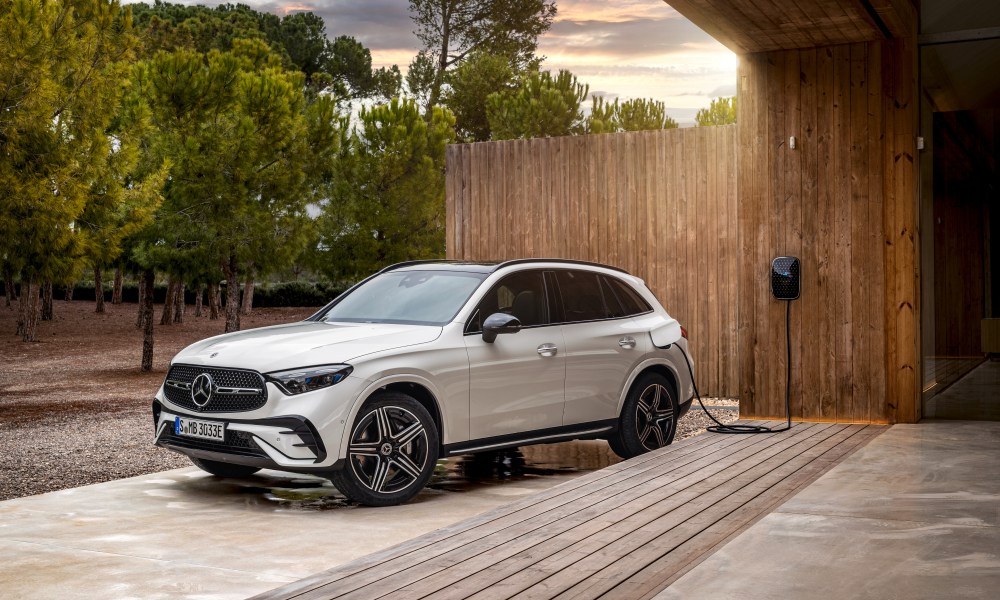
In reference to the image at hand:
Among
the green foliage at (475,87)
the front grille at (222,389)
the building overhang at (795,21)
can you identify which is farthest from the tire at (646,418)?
the green foliage at (475,87)

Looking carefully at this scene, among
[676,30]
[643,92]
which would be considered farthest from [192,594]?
[676,30]

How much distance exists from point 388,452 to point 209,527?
1165 mm

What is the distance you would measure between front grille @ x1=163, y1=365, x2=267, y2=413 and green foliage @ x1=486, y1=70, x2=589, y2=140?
3067 centimetres

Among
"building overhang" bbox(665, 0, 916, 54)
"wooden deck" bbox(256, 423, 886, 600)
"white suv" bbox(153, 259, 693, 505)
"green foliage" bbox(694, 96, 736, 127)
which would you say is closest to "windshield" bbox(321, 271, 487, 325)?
"white suv" bbox(153, 259, 693, 505)

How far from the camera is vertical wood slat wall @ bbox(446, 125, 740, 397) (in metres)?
12.5

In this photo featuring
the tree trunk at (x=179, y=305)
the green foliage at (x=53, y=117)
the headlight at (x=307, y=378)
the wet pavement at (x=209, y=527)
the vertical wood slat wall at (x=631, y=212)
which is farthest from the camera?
the tree trunk at (x=179, y=305)

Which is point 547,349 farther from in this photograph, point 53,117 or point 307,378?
point 53,117

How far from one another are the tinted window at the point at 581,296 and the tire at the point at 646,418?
0.65m

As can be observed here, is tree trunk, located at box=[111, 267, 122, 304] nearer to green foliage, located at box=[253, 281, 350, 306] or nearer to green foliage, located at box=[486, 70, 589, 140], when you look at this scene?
green foliage, located at box=[253, 281, 350, 306]

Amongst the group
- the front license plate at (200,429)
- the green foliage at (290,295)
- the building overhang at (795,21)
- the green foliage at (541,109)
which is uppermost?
the green foliage at (541,109)

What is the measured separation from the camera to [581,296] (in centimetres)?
849

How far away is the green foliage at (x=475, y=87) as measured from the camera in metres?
40.5

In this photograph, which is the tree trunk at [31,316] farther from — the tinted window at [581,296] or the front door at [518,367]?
the front door at [518,367]

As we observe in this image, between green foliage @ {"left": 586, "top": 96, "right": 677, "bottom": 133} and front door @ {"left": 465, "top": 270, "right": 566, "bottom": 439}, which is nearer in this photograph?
front door @ {"left": 465, "top": 270, "right": 566, "bottom": 439}
